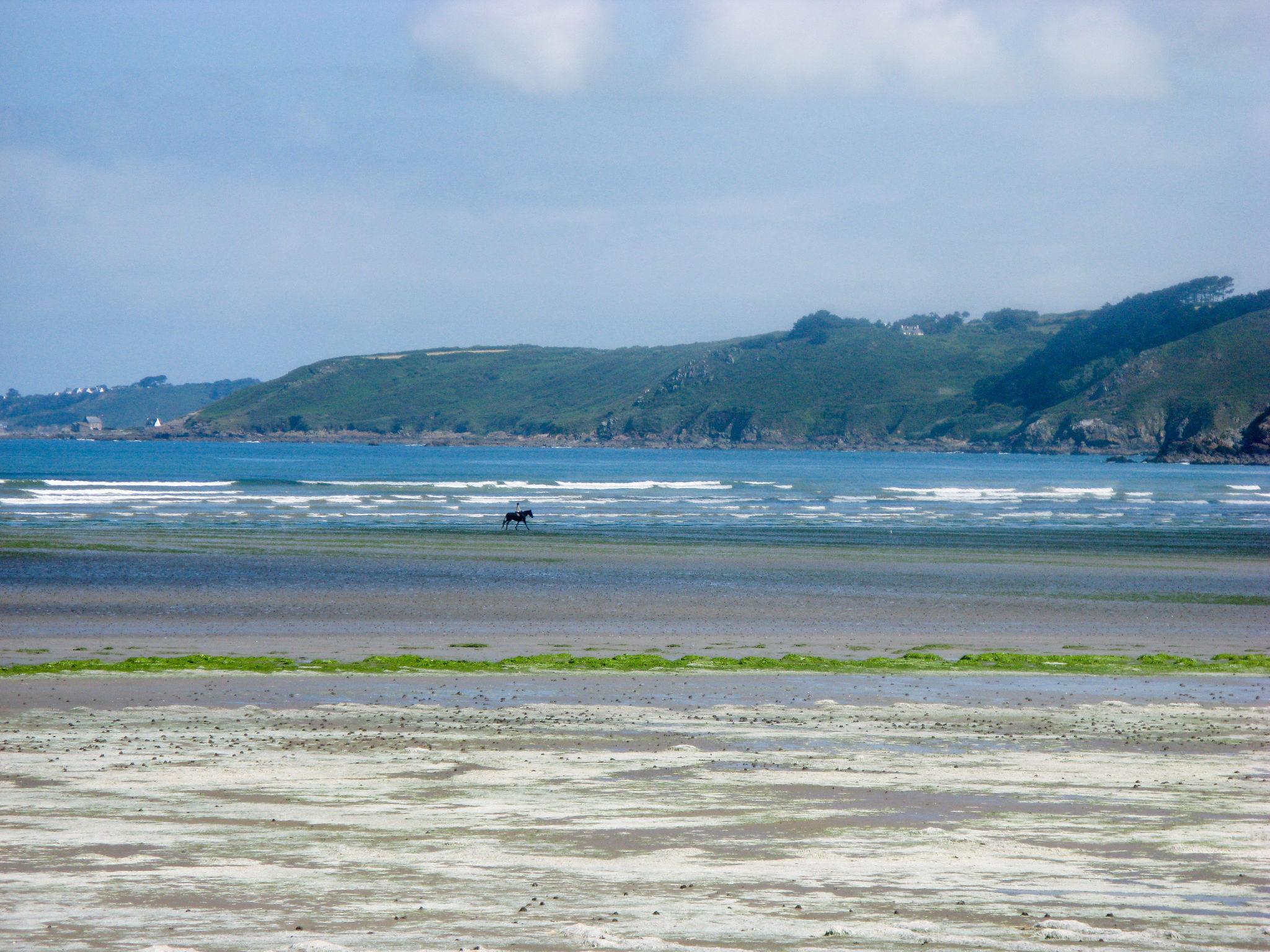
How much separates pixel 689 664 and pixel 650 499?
52795 mm

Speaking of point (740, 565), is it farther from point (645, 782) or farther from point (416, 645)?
point (645, 782)

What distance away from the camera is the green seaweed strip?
15.4 meters

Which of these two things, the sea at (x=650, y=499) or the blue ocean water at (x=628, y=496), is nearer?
the sea at (x=650, y=499)

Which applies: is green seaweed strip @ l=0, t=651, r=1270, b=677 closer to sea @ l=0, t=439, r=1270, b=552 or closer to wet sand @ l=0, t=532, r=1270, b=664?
wet sand @ l=0, t=532, r=1270, b=664

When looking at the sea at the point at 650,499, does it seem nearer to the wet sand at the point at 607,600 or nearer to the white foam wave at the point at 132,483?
the white foam wave at the point at 132,483

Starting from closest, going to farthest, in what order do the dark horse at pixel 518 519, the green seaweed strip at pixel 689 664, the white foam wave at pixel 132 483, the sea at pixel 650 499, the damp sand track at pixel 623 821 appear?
the damp sand track at pixel 623 821 < the green seaweed strip at pixel 689 664 < the dark horse at pixel 518 519 < the sea at pixel 650 499 < the white foam wave at pixel 132 483

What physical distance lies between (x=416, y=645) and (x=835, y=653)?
19.8ft

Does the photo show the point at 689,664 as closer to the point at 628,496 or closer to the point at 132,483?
the point at 628,496

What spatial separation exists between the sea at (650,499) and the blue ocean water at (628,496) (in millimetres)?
198

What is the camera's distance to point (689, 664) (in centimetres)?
1641

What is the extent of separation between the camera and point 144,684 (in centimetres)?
1406

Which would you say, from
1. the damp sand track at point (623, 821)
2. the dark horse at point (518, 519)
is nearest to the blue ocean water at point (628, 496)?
the dark horse at point (518, 519)

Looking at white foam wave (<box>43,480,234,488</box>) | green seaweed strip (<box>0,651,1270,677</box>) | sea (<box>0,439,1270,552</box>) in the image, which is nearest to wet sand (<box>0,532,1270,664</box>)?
green seaweed strip (<box>0,651,1270,677</box>)

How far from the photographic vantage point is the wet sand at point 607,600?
18.7 m
